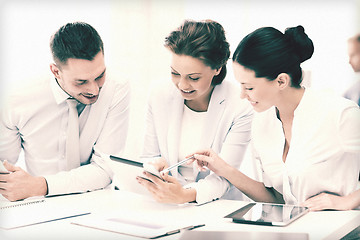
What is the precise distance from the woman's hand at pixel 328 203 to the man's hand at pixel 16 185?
117cm

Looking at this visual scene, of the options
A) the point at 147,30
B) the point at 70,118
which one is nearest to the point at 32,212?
the point at 70,118

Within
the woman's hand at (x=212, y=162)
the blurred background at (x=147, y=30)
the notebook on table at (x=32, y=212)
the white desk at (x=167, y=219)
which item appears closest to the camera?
the white desk at (x=167, y=219)

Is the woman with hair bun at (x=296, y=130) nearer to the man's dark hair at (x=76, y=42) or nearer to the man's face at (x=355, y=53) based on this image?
the man's face at (x=355, y=53)

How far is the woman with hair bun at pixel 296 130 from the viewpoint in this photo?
1771 mm

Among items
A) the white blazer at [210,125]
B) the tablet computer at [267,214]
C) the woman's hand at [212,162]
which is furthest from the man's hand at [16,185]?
the tablet computer at [267,214]

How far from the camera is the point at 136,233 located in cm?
133

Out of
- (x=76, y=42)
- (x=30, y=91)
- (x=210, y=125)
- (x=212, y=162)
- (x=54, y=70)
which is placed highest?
(x=76, y=42)

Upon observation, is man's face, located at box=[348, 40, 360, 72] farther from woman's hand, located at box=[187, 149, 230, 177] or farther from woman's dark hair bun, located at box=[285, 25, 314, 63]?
woman's hand, located at box=[187, 149, 230, 177]

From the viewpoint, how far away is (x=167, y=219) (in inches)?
60.5

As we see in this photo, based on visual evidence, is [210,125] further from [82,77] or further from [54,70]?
[54,70]

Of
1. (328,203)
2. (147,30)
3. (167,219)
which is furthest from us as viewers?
(147,30)

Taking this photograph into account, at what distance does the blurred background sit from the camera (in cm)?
285

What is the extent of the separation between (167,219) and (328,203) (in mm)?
634

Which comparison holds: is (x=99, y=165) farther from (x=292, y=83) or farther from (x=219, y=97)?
(x=292, y=83)
